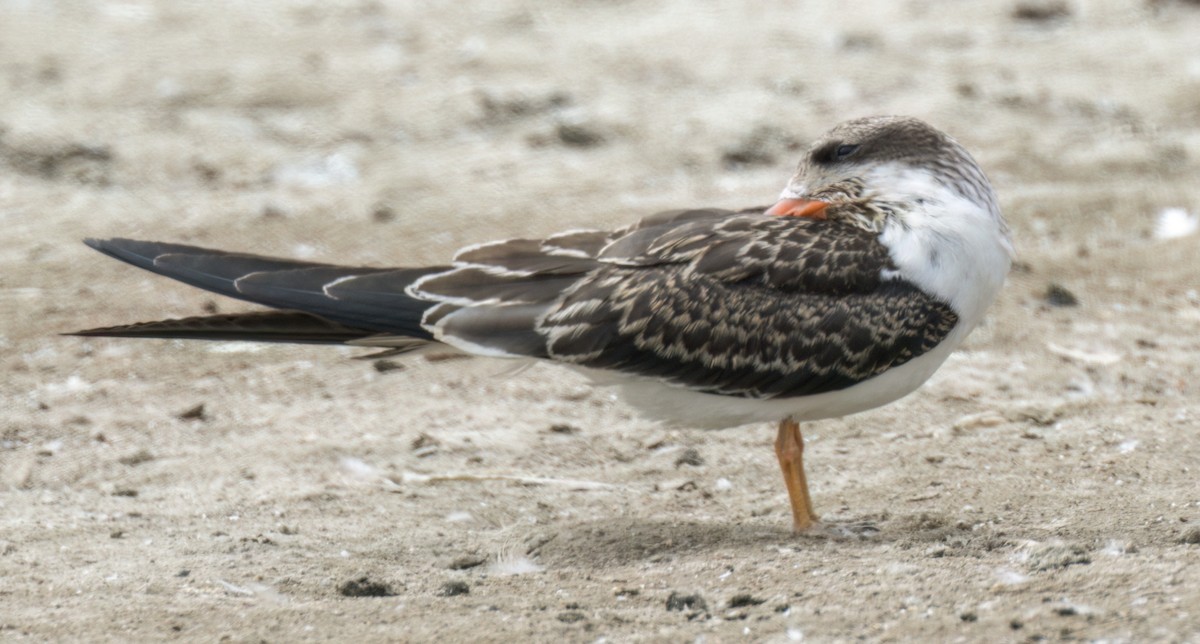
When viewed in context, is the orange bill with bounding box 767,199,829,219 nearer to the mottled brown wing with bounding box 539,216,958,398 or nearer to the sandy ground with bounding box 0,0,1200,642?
the mottled brown wing with bounding box 539,216,958,398

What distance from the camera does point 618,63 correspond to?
8805 mm

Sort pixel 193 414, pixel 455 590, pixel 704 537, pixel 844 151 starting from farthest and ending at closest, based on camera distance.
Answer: pixel 193 414 → pixel 844 151 → pixel 704 537 → pixel 455 590

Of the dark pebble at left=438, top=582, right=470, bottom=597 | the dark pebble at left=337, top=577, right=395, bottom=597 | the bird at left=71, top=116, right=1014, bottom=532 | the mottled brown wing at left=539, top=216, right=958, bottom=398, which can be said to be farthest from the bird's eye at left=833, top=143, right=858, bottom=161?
the dark pebble at left=337, top=577, right=395, bottom=597

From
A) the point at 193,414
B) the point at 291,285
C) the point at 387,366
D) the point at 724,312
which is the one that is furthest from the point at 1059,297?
the point at 193,414

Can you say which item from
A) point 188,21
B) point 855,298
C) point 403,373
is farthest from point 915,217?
point 188,21

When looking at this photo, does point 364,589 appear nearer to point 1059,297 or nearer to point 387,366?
point 387,366

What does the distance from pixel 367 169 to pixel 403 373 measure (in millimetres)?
2005

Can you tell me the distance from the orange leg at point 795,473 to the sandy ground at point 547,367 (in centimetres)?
6

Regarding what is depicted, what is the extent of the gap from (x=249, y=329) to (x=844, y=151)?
183cm

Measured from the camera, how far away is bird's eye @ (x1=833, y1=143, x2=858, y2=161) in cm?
496

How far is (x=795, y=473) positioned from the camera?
15.6ft

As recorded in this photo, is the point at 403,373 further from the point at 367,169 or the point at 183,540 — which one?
the point at 367,169

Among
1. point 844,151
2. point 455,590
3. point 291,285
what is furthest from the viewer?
point 844,151

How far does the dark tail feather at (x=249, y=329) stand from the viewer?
4.56 meters
